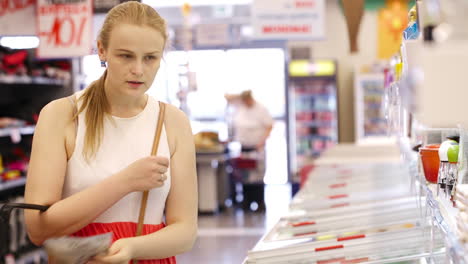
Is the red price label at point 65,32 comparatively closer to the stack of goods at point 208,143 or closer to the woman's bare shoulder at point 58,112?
the woman's bare shoulder at point 58,112

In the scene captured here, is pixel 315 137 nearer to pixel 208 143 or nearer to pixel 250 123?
pixel 250 123

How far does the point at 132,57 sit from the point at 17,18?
151 inches

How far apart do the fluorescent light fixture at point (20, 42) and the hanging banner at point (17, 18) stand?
0.35 metres

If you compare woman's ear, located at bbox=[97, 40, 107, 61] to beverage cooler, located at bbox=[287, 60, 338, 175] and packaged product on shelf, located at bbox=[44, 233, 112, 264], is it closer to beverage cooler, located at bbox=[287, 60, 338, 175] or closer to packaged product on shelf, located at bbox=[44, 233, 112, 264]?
packaged product on shelf, located at bbox=[44, 233, 112, 264]

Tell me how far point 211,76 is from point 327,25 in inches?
115

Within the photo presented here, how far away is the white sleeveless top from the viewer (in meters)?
Answer: 1.73

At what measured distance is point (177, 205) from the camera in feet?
5.86

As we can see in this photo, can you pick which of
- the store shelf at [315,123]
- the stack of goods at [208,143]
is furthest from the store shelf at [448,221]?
the store shelf at [315,123]

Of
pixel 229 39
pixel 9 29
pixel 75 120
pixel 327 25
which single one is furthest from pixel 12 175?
pixel 327 25

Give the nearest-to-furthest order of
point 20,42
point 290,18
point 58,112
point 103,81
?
point 58,112 < point 103,81 < point 20,42 < point 290,18

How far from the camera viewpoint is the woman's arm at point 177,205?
169cm

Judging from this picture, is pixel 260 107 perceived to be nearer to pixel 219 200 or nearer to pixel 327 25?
pixel 219 200

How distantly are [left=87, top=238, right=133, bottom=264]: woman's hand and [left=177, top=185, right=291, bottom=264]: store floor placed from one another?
3.92 meters

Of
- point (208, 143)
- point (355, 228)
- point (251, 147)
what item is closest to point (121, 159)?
point (355, 228)
